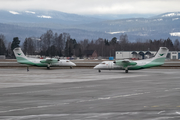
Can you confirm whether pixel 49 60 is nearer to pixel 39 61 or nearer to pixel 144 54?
pixel 39 61

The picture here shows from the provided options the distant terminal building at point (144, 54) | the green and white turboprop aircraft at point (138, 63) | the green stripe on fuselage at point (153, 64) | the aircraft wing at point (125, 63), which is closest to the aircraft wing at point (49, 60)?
the green and white turboprop aircraft at point (138, 63)

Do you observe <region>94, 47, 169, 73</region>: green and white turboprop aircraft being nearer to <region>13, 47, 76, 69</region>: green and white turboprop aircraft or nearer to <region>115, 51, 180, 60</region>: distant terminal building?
<region>13, 47, 76, 69</region>: green and white turboprop aircraft

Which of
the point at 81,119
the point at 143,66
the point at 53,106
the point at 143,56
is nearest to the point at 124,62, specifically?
the point at 143,66

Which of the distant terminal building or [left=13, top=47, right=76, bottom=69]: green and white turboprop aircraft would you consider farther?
the distant terminal building

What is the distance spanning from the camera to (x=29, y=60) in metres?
66.8

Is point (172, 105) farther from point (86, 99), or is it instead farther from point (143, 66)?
point (143, 66)

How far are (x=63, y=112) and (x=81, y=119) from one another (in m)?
2.08

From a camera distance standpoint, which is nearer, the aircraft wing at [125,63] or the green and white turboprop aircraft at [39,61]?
the aircraft wing at [125,63]

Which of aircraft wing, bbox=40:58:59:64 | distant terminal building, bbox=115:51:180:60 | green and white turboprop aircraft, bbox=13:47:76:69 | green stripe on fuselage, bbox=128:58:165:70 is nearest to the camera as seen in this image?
green stripe on fuselage, bbox=128:58:165:70

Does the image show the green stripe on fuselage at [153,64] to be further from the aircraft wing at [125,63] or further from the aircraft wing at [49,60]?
the aircraft wing at [49,60]

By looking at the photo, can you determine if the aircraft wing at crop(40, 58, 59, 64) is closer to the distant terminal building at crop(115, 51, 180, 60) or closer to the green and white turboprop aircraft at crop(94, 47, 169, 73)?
the green and white turboprop aircraft at crop(94, 47, 169, 73)

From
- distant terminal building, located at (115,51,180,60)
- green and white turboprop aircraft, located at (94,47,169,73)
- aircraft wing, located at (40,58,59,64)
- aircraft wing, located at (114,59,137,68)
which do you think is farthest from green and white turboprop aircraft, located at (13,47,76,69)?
distant terminal building, located at (115,51,180,60)

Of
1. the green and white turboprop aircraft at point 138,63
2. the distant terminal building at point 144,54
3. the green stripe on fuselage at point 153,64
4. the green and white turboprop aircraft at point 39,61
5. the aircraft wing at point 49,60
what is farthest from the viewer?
the distant terminal building at point 144,54

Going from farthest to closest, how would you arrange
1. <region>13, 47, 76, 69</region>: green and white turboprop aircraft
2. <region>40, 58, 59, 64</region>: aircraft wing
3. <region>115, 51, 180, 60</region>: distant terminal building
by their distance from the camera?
<region>115, 51, 180, 60</region>: distant terminal building < <region>13, 47, 76, 69</region>: green and white turboprop aircraft < <region>40, 58, 59, 64</region>: aircraft wing
